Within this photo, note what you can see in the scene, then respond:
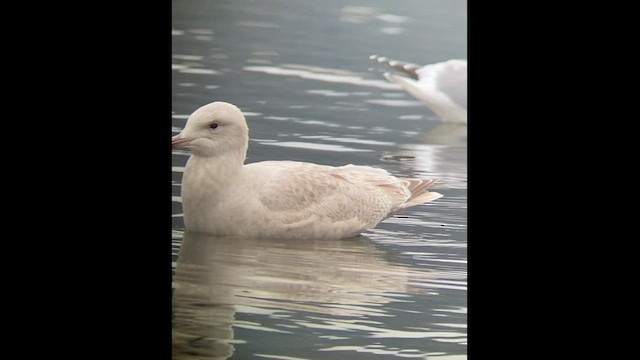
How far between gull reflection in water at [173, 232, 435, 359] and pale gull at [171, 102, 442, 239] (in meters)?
0.05

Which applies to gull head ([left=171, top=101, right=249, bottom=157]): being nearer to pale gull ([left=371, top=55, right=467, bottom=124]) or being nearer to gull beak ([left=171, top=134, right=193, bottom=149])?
gull beak ([left=171, top=134, right=193, bottom=149])

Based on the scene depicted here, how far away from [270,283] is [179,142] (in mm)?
540

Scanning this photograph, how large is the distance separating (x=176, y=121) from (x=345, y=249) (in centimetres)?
69

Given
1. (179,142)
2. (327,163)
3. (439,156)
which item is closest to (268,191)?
(327,163)

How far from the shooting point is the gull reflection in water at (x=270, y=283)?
311 cm

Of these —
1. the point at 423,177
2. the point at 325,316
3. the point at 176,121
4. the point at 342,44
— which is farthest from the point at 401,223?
the point at 176,121

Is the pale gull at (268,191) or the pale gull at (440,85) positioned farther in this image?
the pale gull at (268,191)

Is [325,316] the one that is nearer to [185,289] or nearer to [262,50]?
[185,289]

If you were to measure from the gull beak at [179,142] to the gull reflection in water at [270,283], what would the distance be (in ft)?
0.94

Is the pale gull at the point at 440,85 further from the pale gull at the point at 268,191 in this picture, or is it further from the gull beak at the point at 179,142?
the gull beak at the point at 179,142

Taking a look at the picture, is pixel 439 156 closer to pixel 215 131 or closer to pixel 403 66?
pixel 403 66

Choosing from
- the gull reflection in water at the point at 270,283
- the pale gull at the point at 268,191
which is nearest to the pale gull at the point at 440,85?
the pale gull at the point at 268,191

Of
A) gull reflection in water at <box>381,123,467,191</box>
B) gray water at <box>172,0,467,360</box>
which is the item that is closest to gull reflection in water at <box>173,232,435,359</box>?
gray water at <box>172,0,467,360</box>

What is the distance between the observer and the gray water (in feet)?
10.1
